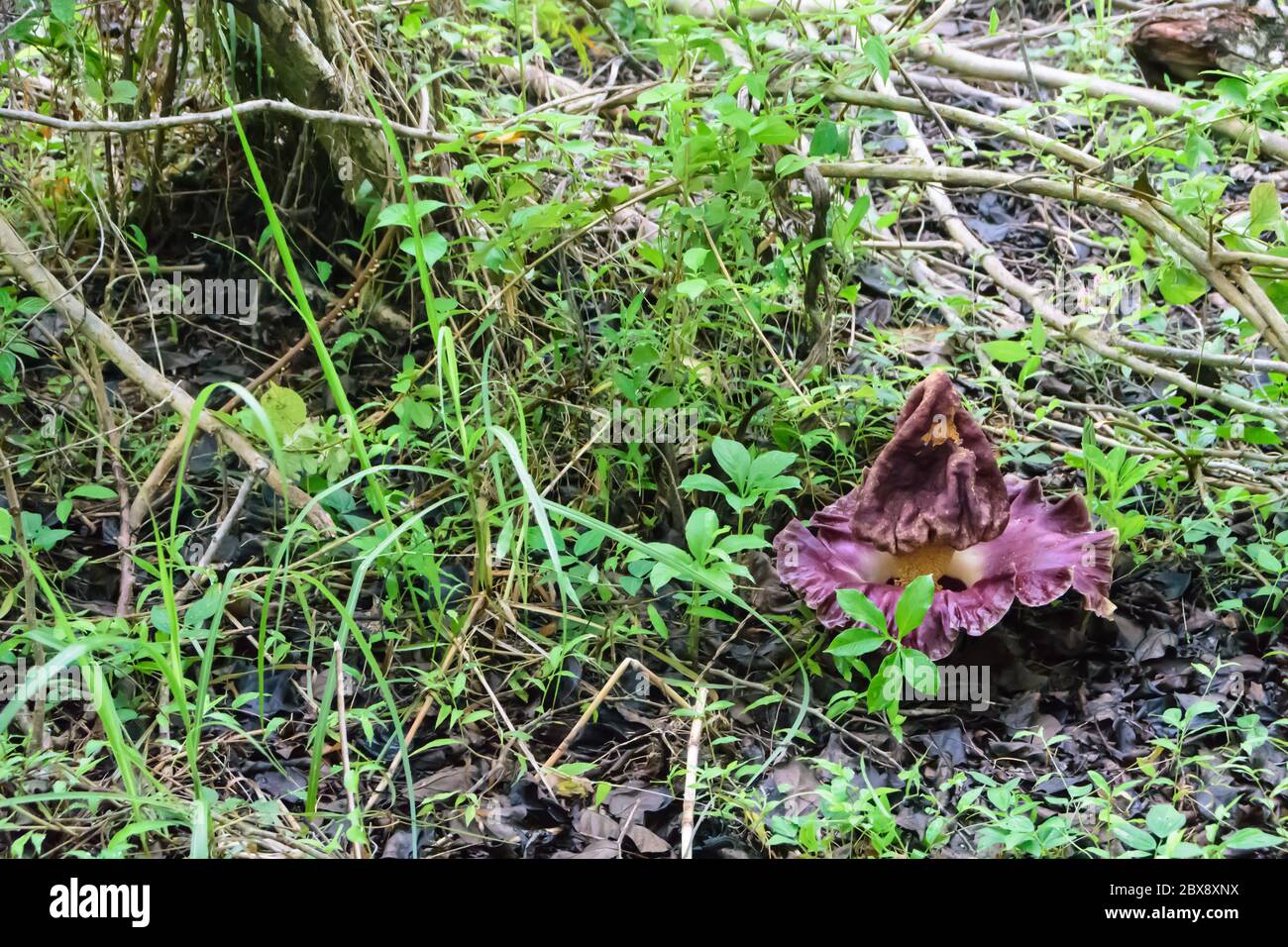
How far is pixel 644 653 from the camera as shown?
2.74 metres

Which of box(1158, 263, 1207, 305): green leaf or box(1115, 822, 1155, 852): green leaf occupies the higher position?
box(1158, 263, 1207, 305): green leaf

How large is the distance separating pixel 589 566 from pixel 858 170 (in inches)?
46.8

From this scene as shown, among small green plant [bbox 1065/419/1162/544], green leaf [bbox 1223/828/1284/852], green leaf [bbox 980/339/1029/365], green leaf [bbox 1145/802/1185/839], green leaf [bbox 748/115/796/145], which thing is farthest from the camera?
green leaf [bbox 980/339/1029/365]

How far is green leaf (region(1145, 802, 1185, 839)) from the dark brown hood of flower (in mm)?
717

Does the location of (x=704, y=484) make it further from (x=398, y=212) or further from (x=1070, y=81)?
(x=1070, y=81)

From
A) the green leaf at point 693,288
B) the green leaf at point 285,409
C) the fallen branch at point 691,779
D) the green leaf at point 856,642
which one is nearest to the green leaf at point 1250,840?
the green leaf at point 856,642

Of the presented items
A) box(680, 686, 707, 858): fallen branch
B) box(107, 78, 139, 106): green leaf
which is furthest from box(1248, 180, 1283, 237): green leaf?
box(107, 78, 139, 106): green leaf

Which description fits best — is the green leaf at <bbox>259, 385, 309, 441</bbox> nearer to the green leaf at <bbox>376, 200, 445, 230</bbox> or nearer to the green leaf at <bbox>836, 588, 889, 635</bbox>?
the green leaf at <bbox>376, 200, 445, 230</bbox>

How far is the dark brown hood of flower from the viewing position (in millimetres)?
2641

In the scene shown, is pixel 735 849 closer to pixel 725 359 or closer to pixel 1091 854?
pixel 1091 854

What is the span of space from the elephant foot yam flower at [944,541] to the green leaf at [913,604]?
194mm

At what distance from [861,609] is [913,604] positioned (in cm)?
11

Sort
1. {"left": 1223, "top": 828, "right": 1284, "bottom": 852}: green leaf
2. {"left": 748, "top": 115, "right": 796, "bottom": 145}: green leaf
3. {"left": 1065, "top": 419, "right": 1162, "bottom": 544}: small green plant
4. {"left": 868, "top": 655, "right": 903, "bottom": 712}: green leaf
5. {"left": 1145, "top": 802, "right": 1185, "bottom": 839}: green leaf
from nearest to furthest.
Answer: {"left": 1223, "top": 828, "right": 1284, "bottom": 852}: green leaf, {"left": 1145, "top": 802, "right": 1185, "bottom": 839}: green leaf, {"left": 868, "top": 655, "right": 903, "bottom": 712}: green leaf, {"left": 748, "top": 115, "right": 796, "bottom": 145}: green leaf, {"left": 1065, "top": 419, "right": 1162, "bottom": 544}: small green plant
